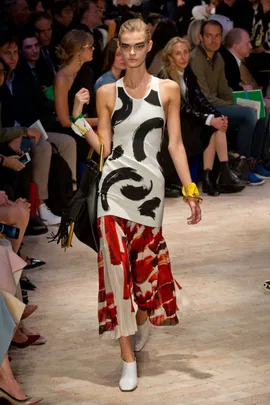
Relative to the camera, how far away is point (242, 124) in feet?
25.6

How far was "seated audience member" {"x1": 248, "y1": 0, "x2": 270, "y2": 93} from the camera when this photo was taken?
8.72 meters

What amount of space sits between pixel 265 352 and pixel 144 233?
802 mm

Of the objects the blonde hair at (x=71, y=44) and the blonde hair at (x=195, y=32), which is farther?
the blonde hair at (x=195, y=32)

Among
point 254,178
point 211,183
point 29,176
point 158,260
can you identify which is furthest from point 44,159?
point 158,260

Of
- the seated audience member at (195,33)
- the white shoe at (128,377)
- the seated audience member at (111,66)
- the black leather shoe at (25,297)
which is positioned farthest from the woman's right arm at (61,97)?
the white shoe at (128,377)

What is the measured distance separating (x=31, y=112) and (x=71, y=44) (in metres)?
0.59

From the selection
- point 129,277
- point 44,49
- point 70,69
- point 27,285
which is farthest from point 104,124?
point 44,49

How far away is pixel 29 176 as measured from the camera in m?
6.19

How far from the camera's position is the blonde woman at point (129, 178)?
3662mm

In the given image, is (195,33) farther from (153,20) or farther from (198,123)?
(198,123)

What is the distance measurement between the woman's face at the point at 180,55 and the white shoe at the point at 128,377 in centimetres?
378

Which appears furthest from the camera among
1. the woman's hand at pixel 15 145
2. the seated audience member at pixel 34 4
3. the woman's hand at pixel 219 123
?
the seated audience member at pixel 34 4

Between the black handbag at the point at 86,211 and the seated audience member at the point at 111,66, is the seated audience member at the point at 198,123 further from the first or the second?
the black handbag at the point at 86,211

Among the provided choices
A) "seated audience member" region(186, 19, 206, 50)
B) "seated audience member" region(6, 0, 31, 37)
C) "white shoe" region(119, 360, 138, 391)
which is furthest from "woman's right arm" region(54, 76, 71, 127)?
"white shoe" region(119, 360, 138, 391)
